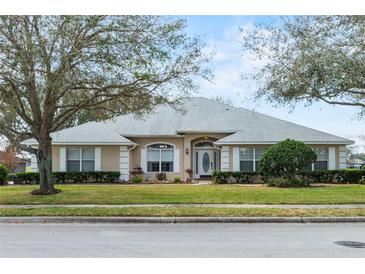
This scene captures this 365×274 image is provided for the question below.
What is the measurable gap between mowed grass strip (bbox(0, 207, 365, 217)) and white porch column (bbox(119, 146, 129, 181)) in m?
→ 13.0

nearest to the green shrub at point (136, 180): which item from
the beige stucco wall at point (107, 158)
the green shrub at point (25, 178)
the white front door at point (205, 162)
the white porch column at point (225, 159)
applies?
the beige stucco wall at point (107, 158)

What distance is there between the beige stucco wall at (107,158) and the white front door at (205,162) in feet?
17.3

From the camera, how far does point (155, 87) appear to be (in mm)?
16453

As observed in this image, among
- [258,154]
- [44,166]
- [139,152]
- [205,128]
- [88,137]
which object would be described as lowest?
[44,166]

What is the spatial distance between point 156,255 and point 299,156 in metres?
14.8

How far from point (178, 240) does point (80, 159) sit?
1859 cm

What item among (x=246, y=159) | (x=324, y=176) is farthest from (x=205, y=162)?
(x=324, y=176)

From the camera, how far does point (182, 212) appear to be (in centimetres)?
1210

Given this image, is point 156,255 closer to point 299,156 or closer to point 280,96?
point 280,96

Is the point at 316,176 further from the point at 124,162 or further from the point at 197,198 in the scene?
the point at 124,162

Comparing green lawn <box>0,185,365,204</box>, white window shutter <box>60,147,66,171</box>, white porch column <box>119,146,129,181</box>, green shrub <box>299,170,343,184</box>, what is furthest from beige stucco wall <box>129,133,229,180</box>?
green lawn <box>0,185,365,204</box>

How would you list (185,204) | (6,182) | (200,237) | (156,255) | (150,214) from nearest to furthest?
(156,255) < (200,237) < (150,214) < (185,204) < (6,182)

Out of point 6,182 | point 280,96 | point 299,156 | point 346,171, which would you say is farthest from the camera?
point 6,182
